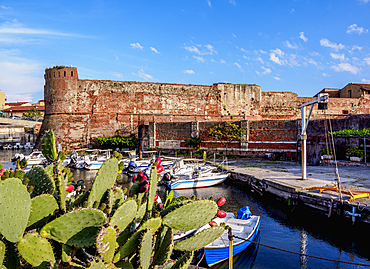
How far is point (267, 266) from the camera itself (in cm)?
847

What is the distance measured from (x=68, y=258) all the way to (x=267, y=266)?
7901 millimetres

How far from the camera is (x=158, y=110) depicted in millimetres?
35375

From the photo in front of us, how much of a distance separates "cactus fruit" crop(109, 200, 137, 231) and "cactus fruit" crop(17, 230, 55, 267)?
1.74ft

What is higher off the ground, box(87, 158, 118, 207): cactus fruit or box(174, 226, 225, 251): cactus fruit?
box(87, 158, 118, 207): cactus fruit

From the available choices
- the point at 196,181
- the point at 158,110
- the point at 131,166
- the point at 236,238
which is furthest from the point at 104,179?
the point at 158,110

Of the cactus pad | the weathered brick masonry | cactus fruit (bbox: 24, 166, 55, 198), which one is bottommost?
the cactus pad

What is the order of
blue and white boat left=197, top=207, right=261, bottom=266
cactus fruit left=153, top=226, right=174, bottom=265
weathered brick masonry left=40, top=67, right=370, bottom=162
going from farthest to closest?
weathered brick masonry left=40, top=67, right=370, bottom=162, blue and white boat left=197, top=207, right=261, bottom=266, cactus fruit left=153, top=226, right=174, bottom=265

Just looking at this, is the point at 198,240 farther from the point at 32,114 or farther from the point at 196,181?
the point at 32,114

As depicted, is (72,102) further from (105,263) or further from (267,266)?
(105,263)

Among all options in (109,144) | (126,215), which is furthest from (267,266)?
(109,144)

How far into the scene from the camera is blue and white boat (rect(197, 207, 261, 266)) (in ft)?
26.8

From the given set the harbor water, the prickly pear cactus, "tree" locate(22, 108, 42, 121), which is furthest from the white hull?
"tree" locate(22, 108, 42, 121)

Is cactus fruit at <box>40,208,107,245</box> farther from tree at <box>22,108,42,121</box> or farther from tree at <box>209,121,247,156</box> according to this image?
tree at <box>22,108,42,121</box>

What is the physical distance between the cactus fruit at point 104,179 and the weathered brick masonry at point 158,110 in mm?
26801
